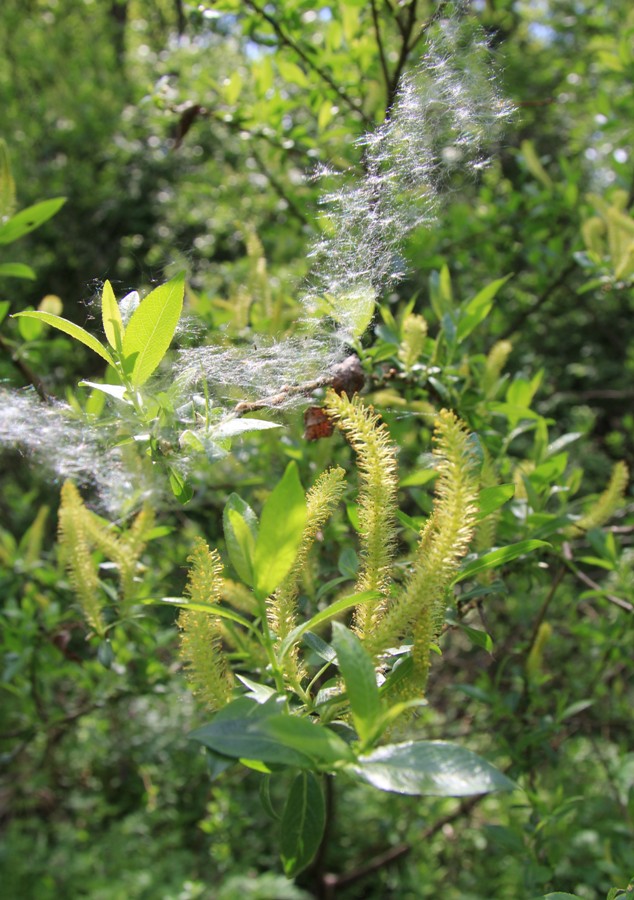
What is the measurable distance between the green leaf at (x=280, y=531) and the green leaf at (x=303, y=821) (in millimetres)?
246

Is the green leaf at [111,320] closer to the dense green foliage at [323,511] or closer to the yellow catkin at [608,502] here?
the dense green foliage at [323,511]

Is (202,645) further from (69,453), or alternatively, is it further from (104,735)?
(104,735)

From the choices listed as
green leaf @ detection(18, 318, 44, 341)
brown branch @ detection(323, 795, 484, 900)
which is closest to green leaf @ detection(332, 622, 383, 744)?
green leaf @ detection(18, 318, 44, 341)

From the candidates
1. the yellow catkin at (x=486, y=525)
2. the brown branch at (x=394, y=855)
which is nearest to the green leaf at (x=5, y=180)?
the yellow catkin at (x=486, y=525)

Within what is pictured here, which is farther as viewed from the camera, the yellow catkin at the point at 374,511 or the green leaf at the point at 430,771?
the yellow catkin at the point at 374,511

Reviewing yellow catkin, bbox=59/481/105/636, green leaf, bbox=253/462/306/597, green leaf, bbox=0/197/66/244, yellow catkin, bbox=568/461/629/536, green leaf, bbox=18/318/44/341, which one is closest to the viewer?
green leaf, bbox=253/462/306/597

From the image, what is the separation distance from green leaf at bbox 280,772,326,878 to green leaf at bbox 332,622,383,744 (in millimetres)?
156

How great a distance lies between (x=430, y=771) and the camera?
72 cm

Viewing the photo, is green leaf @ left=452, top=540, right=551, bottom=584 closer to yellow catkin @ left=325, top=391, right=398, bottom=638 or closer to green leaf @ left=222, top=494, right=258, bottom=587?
yellow catkin @ left=325, top=391, right=398, bottom=638

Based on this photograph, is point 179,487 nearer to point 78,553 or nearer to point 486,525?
point 78,553

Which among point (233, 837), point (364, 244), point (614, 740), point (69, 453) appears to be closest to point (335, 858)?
point (233, 837)

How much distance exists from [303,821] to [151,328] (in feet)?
2.16

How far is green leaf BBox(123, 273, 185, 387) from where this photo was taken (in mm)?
989

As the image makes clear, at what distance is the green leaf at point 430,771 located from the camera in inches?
27.2
